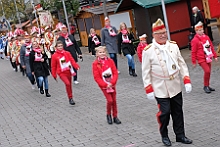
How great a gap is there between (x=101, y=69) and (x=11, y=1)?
Result: 37951 mm

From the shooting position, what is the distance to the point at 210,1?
14.2 m

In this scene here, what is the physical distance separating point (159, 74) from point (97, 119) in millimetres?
2920

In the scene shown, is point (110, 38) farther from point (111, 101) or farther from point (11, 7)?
point (11, 7)

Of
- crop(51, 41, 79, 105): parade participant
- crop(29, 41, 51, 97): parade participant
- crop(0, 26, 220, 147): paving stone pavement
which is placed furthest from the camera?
crop(29, 41, 51, 97): parade participant

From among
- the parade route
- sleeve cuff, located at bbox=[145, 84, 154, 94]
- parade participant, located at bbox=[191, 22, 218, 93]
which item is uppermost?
parade participant, located at bbox=[191, 22, 218, 93]

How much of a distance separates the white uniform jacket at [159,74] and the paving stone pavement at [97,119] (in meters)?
0.84

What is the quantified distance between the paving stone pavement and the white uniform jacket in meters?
0.84

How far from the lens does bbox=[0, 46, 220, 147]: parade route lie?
24.2 feet

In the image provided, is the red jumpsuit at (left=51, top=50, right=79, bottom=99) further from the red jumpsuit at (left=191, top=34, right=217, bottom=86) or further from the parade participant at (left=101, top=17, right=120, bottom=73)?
the parade participant at (left=101, top=17, right=120, bottom=73)

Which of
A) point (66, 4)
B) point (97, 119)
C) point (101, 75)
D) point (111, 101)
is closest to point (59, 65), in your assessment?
point (97, 119)

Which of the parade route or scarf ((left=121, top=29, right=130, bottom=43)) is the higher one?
scarf ((left=121, top=29, right=130, bottom=43))

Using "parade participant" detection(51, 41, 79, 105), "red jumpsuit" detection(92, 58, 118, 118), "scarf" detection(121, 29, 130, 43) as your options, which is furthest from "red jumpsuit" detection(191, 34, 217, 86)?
"scarf" detection(121, 29, 130, 43)

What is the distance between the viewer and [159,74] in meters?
6.58

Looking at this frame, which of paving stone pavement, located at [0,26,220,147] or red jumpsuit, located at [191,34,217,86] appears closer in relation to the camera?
paving stone pavement, located at [0,26,220,147]
